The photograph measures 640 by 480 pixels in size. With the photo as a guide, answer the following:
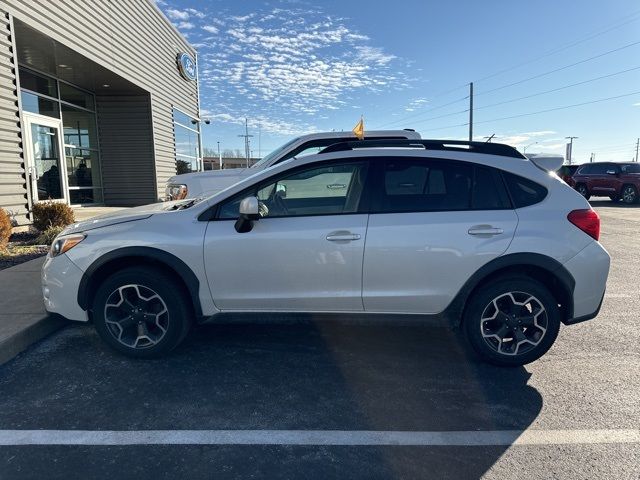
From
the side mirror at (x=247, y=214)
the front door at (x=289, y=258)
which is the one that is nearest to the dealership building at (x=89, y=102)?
the front door at (x=289, y=258)

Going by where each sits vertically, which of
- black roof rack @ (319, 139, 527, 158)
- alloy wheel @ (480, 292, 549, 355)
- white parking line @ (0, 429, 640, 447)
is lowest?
white parking line @ (0, 429, 640, 447)

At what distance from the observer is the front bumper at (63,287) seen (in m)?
3.66

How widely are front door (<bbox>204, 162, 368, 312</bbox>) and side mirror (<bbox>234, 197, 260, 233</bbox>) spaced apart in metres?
0.04

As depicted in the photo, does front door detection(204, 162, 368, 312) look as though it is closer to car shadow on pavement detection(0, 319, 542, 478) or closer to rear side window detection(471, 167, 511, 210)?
car shadow on pavement detection(0, 319, 542, 478)

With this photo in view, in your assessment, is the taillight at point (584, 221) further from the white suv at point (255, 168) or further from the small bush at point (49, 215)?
the small bush at point (49, 215)

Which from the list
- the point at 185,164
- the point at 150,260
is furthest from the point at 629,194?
the point at 150,260

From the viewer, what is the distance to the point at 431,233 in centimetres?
346

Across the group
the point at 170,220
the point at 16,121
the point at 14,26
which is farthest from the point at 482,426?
the point at 14,26

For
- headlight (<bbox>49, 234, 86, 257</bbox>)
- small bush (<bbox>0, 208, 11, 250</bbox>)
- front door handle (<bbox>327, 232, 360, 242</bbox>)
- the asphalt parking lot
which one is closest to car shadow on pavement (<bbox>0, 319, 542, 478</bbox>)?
the asphalt parking lot

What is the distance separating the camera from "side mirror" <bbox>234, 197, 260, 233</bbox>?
11.0 feet

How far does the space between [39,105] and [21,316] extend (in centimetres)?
1114

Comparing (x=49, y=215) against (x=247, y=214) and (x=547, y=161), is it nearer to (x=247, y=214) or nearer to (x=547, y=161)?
(x=247, y=214)

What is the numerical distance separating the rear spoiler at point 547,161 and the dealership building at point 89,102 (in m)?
9.69

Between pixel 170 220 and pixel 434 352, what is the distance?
2.55 metres
